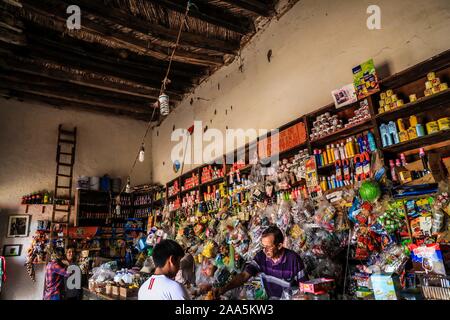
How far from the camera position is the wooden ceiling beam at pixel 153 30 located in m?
4.52

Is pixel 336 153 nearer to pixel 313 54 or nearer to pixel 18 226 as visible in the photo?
pixel 313 54

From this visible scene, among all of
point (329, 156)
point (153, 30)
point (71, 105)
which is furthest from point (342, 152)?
point (71, 105)

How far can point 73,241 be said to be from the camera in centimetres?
696

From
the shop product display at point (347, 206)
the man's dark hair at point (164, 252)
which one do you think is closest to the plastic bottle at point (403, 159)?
the shop product display at point (347, 206)

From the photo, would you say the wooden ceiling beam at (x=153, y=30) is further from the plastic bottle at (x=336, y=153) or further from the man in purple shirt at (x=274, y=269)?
the man in purple shirt at (x=274, y=269)

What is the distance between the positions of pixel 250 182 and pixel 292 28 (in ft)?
8.01

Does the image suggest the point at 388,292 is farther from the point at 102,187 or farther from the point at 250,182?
the point at 102,187

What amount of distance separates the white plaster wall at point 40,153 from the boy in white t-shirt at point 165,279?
620 cm

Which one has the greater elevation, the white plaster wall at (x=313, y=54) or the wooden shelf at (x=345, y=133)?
the white plaster wall at (x=313, y=54)

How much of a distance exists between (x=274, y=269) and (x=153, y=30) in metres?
4.30

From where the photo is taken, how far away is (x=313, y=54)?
13.4 feet

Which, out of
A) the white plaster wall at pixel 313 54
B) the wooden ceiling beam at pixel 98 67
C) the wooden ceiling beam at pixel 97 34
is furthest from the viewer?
the wooden ceiling beam at pixel 98 67

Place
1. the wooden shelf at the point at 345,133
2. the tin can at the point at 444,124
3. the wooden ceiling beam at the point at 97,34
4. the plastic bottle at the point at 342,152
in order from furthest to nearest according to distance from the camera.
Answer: the wooden ceiling beam at the point at 97,34, the plastic bottle at the point at 342,152, the wooden shelf at the point at 345,133, the tin can at the point at 444,124

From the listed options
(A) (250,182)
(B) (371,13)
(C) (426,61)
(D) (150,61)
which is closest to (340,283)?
(A) (250,182)
